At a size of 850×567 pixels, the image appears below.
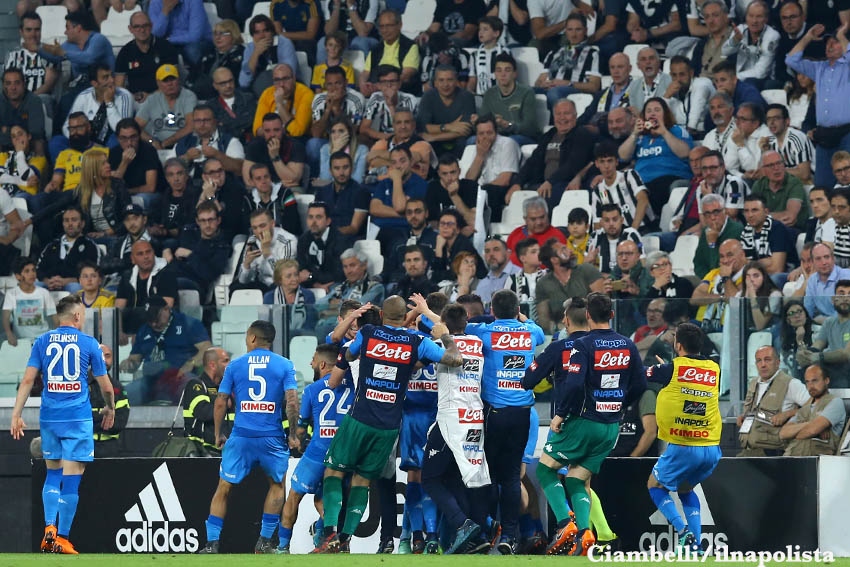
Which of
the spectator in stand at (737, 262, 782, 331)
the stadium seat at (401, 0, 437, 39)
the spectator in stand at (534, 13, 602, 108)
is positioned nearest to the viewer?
the spectator in stand at (737, 262, 782, 331)

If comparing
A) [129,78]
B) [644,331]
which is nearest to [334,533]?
[644,331]

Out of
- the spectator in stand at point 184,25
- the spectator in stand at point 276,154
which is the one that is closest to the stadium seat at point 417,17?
the spectator in stand at point 276,154

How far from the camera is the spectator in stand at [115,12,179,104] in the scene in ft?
60.2

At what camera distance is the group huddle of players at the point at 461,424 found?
9.75 metres

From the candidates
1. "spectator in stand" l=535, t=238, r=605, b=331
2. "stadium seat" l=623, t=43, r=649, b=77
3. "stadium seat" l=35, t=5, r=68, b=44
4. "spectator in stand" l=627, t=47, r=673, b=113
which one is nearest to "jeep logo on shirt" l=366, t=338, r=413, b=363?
"spectator in stand" l=535, t=238, r=605, b=331

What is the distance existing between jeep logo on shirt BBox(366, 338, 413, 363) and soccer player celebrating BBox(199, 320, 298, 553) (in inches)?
37.4

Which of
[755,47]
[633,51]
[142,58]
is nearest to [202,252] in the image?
[142,58]

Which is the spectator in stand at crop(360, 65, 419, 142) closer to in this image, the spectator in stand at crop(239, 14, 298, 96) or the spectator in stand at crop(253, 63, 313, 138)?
the spectator in stand at crop(253, 63, 313, 138)

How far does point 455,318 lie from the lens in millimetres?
10094

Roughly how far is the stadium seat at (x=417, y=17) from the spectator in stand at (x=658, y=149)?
3.92m

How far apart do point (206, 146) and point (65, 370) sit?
708 cm

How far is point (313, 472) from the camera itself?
10.4 m

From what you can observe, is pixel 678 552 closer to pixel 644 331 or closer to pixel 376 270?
pixel 644 331

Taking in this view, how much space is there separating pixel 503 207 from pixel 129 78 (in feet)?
20.0
